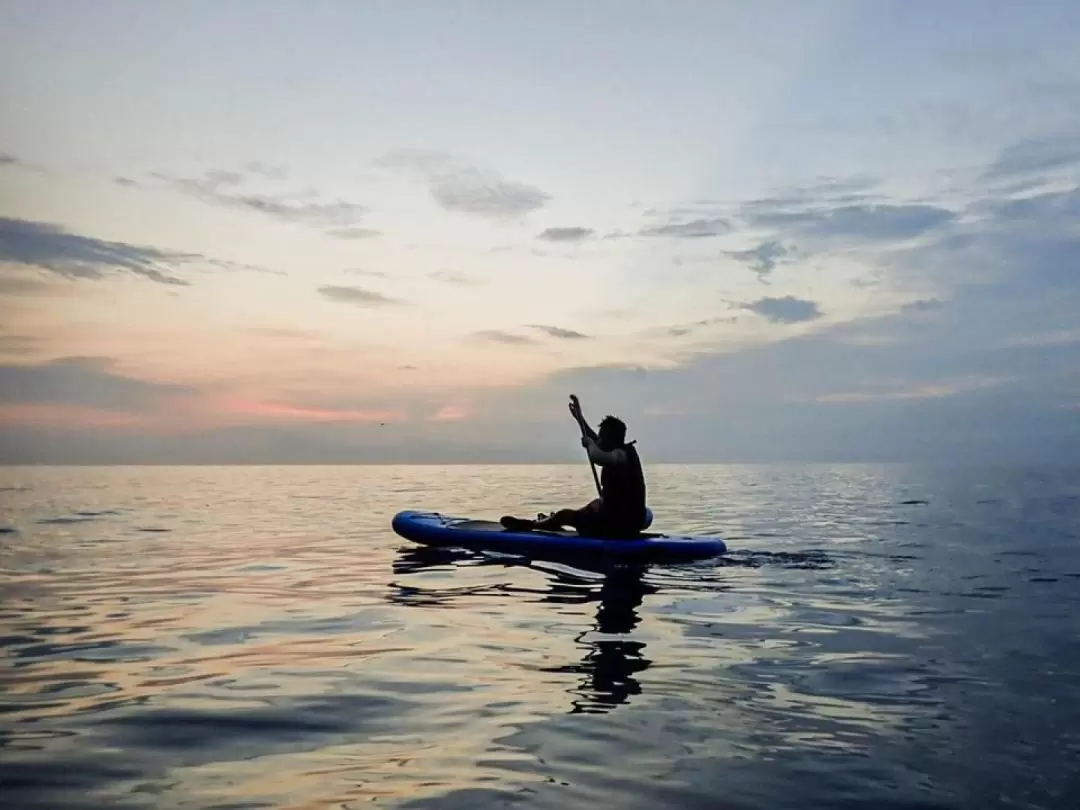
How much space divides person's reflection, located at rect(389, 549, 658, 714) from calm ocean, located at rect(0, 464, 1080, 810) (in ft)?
0.15

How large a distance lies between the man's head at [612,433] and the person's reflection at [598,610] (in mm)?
1988

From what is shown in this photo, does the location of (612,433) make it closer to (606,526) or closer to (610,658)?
(606,526)

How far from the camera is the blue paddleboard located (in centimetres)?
1367

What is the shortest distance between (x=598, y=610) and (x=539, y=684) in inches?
137

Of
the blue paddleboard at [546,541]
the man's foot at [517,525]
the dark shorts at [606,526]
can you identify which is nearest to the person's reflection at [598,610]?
the blue paddleboard at [546,541]

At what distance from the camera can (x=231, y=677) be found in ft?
22.1

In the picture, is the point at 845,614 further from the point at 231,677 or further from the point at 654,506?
the point at 654,506

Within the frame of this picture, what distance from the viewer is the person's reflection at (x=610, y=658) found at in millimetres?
6105

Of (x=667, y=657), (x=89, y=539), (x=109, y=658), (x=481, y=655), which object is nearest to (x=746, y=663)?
(x=667, y=657)

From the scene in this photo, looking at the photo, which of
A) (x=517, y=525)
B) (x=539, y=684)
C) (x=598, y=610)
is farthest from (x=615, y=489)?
(x=539, y=684)

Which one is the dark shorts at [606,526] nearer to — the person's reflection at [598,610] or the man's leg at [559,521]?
the man's leg at [559,521]

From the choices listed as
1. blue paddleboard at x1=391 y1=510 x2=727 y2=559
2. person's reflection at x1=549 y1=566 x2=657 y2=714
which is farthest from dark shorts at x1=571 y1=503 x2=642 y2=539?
person's reflection at x1=549 y1=566 x2=657 y2=714

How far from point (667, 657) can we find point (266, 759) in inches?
144

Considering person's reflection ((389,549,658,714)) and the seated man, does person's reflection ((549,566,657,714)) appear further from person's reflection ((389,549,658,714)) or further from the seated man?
the seated man
